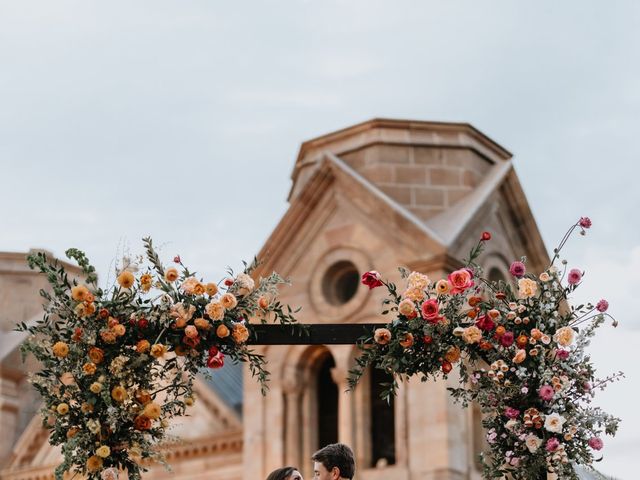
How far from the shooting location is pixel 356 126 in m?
26.4

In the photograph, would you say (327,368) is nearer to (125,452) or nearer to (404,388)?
(404,388)

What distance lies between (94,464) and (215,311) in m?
1.44

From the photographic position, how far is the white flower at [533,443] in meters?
10.4

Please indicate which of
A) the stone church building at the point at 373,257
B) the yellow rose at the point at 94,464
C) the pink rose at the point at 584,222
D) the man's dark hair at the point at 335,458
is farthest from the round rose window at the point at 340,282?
the man's dark hair at the point at 335,458

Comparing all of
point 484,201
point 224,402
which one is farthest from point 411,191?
point 224,402

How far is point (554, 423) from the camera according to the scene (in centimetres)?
1040

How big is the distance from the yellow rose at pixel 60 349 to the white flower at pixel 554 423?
357cm

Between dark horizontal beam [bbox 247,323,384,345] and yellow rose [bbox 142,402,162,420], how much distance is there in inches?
36.0

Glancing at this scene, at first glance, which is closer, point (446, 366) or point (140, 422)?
point (140, 422)

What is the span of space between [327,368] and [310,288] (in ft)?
5.67

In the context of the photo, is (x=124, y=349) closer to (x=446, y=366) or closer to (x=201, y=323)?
(x=201, y=323)

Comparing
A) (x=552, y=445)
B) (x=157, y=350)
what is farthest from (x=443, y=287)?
(x=157, y=350)

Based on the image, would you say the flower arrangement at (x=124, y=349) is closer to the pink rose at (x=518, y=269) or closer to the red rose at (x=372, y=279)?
the red rose at (x=372, y=279)

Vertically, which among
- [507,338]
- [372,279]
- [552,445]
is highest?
[372,279]
